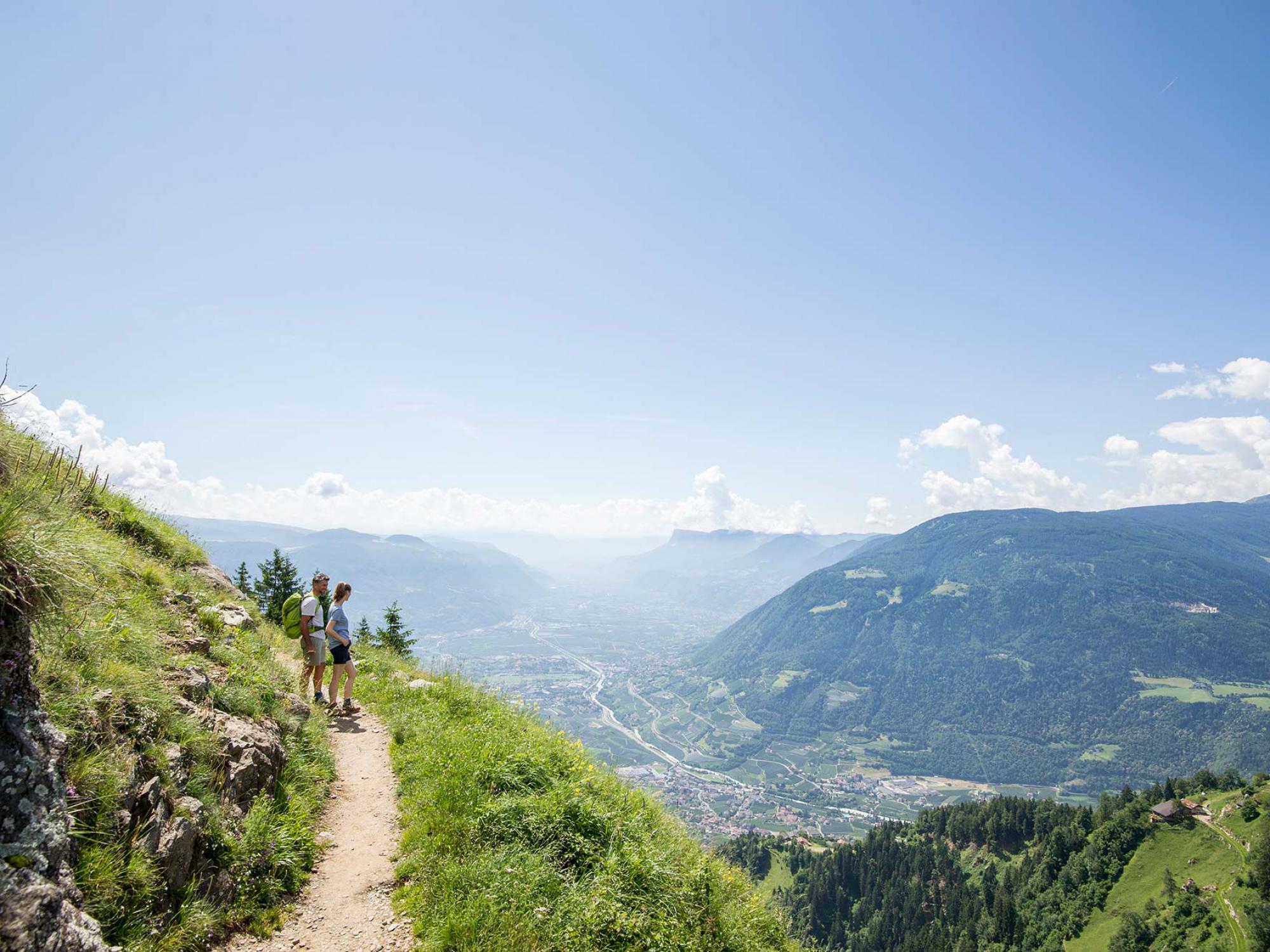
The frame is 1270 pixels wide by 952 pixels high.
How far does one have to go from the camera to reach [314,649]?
12.8 meters

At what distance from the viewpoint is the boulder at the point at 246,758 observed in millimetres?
6785

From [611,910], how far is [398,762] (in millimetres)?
5829

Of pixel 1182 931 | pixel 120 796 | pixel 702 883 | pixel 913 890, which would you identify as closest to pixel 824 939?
pixel 913 890

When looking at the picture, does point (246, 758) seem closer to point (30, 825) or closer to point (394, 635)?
point (30, 825)

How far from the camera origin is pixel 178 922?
5027 mm

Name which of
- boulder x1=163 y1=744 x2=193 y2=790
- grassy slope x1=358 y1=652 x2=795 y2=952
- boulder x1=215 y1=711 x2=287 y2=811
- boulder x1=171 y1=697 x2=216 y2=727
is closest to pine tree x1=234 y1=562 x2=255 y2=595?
grassy slope x1=358 y1=652 x2=795 y2=952

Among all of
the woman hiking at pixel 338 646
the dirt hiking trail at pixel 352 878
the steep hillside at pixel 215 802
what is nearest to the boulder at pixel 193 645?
the steep hillside at pixel 215 802

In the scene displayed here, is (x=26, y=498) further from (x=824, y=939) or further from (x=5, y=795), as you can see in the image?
(x=824, y=939)

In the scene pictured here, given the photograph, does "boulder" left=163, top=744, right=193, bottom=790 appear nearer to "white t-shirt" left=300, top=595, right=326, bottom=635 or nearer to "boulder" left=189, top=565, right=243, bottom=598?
"white t-shirt" left=300, top=595, right=326, bottom=635

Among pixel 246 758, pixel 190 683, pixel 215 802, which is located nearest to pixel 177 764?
pixel 215 802

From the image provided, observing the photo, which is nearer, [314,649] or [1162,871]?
[314,649]

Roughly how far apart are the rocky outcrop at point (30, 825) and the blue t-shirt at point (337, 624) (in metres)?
9.75

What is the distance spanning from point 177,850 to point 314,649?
27.2 ft

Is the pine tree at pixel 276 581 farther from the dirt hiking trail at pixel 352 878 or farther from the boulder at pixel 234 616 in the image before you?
the dirt hiking trail at pixel 352 878
